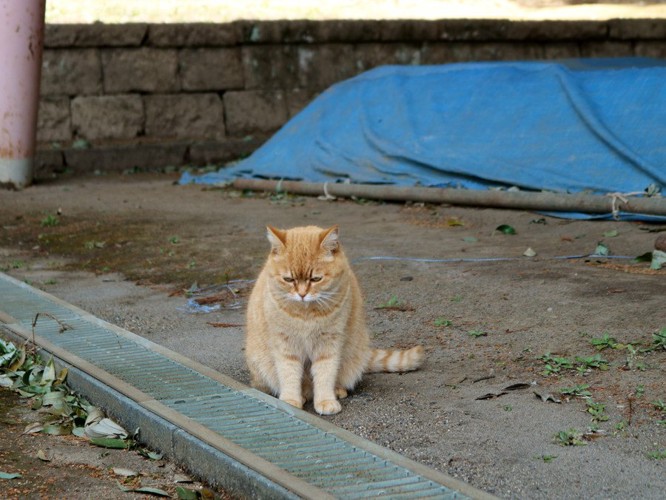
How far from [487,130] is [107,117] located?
5511 mm

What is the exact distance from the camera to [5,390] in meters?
4.32

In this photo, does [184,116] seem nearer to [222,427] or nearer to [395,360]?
[395,360]

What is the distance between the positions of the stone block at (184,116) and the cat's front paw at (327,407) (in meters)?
9.48

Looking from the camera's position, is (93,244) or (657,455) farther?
(93,244)

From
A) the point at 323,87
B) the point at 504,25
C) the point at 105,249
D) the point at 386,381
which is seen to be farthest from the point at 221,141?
the point at 386,381

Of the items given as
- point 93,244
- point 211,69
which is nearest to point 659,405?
point 93,244

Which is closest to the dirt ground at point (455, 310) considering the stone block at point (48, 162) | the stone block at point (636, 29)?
the stone block at point (48, 162)

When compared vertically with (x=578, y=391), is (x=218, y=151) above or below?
above

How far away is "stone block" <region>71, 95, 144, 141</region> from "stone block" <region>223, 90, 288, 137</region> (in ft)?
3.87

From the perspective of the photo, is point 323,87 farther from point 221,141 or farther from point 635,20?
point 635,20

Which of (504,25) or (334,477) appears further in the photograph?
(504,25)

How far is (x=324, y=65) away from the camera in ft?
43.9

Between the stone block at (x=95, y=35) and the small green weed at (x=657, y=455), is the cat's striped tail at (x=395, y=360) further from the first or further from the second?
the stone block at (x=95, y=35)

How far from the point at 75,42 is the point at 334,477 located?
10.2 metres
